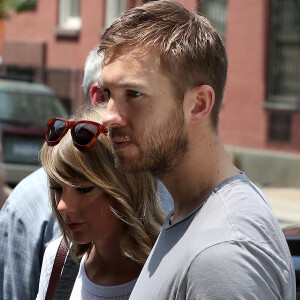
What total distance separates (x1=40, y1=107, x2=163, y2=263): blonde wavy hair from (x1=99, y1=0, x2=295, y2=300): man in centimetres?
68

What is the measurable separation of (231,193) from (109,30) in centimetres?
51

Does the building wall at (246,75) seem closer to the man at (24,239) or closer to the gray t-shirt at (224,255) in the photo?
the man at (24,239)

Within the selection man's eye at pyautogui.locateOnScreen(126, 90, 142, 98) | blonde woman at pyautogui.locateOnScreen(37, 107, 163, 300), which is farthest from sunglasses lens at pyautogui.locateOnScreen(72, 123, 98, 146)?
man's eye at pyautogui.locateOnScreen(126, 90, 142, 98)

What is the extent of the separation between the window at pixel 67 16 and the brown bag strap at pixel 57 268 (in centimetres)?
2213

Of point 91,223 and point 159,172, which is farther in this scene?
point 91,223

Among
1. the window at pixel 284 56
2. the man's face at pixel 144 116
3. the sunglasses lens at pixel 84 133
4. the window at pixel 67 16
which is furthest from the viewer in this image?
the window at pixel 67 16

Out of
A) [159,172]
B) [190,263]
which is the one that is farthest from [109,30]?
[190,263]

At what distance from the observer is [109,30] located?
2.22 metres

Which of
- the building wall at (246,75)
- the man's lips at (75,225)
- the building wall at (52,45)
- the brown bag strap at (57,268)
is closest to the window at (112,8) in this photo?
the building wall at (52,45)

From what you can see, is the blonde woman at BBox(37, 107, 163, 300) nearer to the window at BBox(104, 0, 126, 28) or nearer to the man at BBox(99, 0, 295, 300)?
the man at BBox(99, 0, 295, 300)

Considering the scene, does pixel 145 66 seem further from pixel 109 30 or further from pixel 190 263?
pixel 190 263

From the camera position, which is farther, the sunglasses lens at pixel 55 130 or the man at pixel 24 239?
the man at pixel 24 239

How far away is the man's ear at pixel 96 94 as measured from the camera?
3859 mm

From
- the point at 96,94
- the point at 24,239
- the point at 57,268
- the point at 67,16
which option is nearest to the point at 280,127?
the point at 67,16
